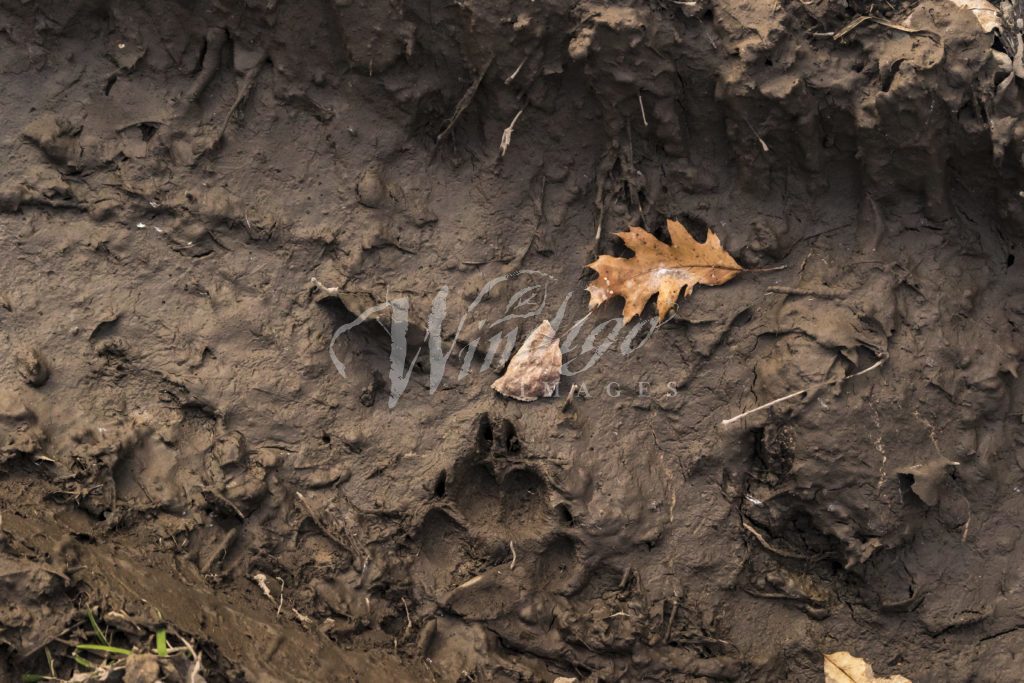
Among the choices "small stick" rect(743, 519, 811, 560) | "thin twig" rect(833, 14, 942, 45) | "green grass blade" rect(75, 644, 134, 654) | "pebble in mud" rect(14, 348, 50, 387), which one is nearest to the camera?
"green grass blade" rect(75, 644, 134, 654)

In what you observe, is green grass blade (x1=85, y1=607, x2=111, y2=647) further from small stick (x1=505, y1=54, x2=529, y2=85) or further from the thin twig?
the thin twig

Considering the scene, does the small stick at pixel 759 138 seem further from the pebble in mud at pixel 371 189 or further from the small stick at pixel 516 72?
the pebble in mud at pixel 371 189

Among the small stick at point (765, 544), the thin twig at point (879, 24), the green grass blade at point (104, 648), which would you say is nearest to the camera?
the green grass blade at point (104, 648)

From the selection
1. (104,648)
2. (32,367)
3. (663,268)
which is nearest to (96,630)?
(104,648)

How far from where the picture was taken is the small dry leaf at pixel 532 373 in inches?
116

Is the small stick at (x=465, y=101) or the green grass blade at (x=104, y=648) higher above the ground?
the small stick at (x=465, y=101)

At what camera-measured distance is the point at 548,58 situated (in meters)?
2.81

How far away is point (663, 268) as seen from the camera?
2971mm

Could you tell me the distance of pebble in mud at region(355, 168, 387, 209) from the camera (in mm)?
2977

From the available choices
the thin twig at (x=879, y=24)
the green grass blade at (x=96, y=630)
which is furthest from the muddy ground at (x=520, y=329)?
the green grass blade at (x=96, y=630)

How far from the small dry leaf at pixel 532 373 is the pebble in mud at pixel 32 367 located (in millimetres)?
1420

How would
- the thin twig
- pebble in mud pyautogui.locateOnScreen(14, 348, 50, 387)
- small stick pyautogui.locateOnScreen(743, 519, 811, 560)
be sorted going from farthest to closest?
small stick pyautogui.locateOnScreen(743, 519, 811, 560)
pebble in mud pyautogui.locateOnScreen(14, 348, 50, 387)
the thin twig

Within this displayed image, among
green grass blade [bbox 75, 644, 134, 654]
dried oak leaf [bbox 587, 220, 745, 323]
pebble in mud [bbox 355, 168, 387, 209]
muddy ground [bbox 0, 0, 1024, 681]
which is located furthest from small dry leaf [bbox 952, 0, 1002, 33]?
green grass blade [bbox 75, 644, 134, 654]

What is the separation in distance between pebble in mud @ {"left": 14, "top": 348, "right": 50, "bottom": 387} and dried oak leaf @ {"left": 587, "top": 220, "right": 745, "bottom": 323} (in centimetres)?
177
